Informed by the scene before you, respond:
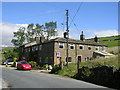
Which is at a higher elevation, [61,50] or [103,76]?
[61,50]

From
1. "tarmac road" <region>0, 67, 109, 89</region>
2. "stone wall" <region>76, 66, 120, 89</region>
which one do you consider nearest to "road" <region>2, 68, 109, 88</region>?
"tarmac road" <region>0, 67, 109, 89</region>

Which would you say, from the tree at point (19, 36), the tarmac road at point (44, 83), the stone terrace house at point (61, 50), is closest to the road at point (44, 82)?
the tarmac road at point (44, 83)

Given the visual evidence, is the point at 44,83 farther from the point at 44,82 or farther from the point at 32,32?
the point at 32,32

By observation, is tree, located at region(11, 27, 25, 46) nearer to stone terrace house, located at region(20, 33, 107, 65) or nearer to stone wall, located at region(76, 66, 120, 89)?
stone terrace house, located at region(20, 33, 107, 65)

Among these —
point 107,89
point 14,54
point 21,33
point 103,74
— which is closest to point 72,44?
point 14,54

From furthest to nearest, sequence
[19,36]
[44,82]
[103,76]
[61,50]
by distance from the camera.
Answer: [19,36]
[61,50]
[44,82]
[103,76]

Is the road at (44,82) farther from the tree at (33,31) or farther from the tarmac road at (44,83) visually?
the tree at (33,31)

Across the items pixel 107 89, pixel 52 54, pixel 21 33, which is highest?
pixel 21 33

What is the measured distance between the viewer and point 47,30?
308ft

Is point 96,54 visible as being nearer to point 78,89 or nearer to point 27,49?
point 27,49

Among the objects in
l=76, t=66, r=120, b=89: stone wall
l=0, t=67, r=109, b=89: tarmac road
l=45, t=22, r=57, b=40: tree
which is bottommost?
l=0, t=67, r=109, b=89: tarmac road

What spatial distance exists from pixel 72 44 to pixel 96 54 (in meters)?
6.36

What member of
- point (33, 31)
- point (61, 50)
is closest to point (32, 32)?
point (33, 31)

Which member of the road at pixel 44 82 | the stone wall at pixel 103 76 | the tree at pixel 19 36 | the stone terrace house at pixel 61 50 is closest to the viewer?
the road at pixel 44 82
